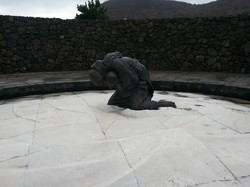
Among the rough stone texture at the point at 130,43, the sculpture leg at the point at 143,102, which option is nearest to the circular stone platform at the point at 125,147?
the sculpture leg at the point at 143,102

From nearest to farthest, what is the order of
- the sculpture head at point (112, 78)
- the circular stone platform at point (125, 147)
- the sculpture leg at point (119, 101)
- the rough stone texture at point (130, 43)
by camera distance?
1. the circular stone platform at point (125, 147)
2. the sculpture head at point (112, 78)
3. the sculpture leg at point (119, 101)
4. the rough stone texture at point (130, 43)

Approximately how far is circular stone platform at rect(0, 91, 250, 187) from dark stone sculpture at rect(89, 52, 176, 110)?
16cm

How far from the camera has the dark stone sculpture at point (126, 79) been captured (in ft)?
12.5

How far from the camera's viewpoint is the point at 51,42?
8.55 m

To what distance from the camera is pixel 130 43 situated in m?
8.70

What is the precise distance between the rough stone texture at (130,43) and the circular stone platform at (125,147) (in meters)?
4.06

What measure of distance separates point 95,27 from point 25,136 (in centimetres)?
608

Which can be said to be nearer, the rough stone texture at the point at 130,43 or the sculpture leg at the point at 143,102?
the sculpture leg at the point at 143,102

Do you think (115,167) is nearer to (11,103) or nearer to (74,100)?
(74,100)

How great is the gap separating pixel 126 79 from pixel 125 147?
4.33 ft

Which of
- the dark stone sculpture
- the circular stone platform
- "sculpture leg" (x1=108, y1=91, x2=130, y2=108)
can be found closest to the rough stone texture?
the circular stone platform

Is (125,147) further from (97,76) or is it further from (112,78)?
(97,76)

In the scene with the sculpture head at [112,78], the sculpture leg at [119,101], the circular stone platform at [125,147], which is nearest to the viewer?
the circular stone platform at [125,147]

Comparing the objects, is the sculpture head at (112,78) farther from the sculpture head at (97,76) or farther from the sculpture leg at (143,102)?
the sculpture leg at (143,102)
